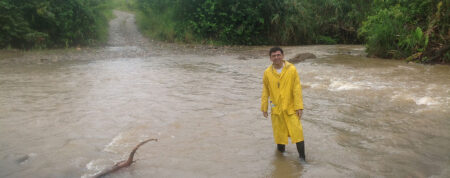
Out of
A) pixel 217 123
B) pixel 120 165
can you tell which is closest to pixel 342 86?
pixel 217 123

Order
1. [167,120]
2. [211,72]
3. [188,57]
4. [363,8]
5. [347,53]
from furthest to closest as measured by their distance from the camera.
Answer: [363,8], [188,57], [347,53], [211,72], [167,120]

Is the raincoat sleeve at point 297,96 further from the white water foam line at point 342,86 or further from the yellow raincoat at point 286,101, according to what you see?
the white water foam line at point 342,86

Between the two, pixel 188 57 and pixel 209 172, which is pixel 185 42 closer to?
pixel 188 57

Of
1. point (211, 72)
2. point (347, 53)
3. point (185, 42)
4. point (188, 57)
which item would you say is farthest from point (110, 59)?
point (347, 53)

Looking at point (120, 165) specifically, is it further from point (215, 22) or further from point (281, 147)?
point (215, 22)

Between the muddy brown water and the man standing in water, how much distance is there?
0.36 meters

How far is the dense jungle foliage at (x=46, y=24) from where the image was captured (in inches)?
610

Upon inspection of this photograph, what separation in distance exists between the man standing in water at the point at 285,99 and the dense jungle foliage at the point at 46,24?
1445 centimetres

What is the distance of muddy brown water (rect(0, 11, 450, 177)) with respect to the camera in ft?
13.9

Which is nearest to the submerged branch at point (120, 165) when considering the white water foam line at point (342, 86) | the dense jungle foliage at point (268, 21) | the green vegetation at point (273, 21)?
the white water foam line at point (342, 86)

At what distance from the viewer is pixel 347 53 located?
1398cm

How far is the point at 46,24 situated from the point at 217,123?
14.3 m

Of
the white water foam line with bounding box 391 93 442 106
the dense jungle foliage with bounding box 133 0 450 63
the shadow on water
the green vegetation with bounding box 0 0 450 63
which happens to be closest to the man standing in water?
the shadow on water

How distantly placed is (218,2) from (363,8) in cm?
723
